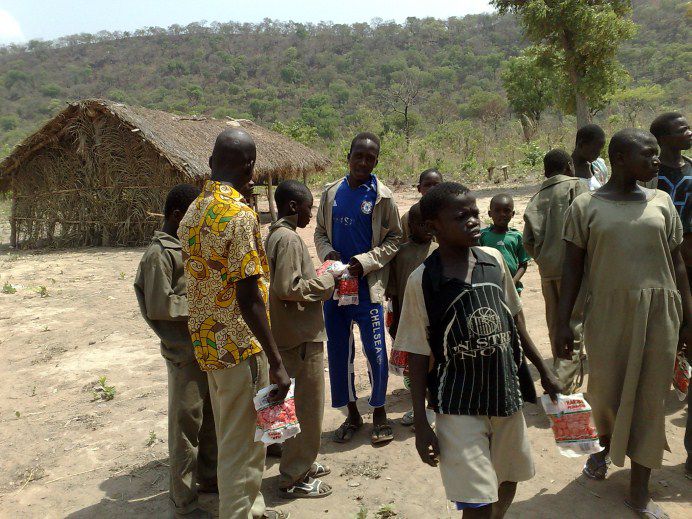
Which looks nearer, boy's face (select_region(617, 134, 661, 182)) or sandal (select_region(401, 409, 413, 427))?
boy's face (select_region(617, 134, 661, 182))

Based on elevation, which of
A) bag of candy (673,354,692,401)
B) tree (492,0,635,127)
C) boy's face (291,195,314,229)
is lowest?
bag of candy (673,354,692,401)

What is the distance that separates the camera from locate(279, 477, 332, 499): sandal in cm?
315

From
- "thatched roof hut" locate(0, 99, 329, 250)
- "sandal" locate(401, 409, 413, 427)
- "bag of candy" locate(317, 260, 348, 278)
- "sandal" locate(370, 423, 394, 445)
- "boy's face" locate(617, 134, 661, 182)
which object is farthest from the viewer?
"thatched roof hut" locate(0, 99, 329, 250)

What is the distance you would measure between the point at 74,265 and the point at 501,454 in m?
10.8

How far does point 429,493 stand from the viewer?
3.11 meters

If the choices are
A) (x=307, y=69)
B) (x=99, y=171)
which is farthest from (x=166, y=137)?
(x=307, y=69)

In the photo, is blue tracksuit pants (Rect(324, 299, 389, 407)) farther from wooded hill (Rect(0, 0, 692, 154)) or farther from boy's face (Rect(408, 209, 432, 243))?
wooded hill (Rect(0, 0, 692, 154))

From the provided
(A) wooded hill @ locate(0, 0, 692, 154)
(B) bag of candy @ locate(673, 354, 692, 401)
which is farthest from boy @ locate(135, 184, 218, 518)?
(A) wooded hill @ locate(0, 0, 692, 154)

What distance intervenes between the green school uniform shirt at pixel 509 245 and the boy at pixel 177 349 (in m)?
2.24

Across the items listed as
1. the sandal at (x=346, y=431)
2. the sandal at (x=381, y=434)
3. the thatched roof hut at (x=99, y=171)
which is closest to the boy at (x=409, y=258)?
the sandal at (x=381, y=434)

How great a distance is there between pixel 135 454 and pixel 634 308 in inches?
122

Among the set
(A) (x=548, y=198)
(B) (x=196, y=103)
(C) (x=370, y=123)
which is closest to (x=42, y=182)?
(A) (x=548, y=198)

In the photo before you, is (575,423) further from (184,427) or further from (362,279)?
(184,427)

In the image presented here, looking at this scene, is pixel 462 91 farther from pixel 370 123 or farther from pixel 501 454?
pixel 501 454
